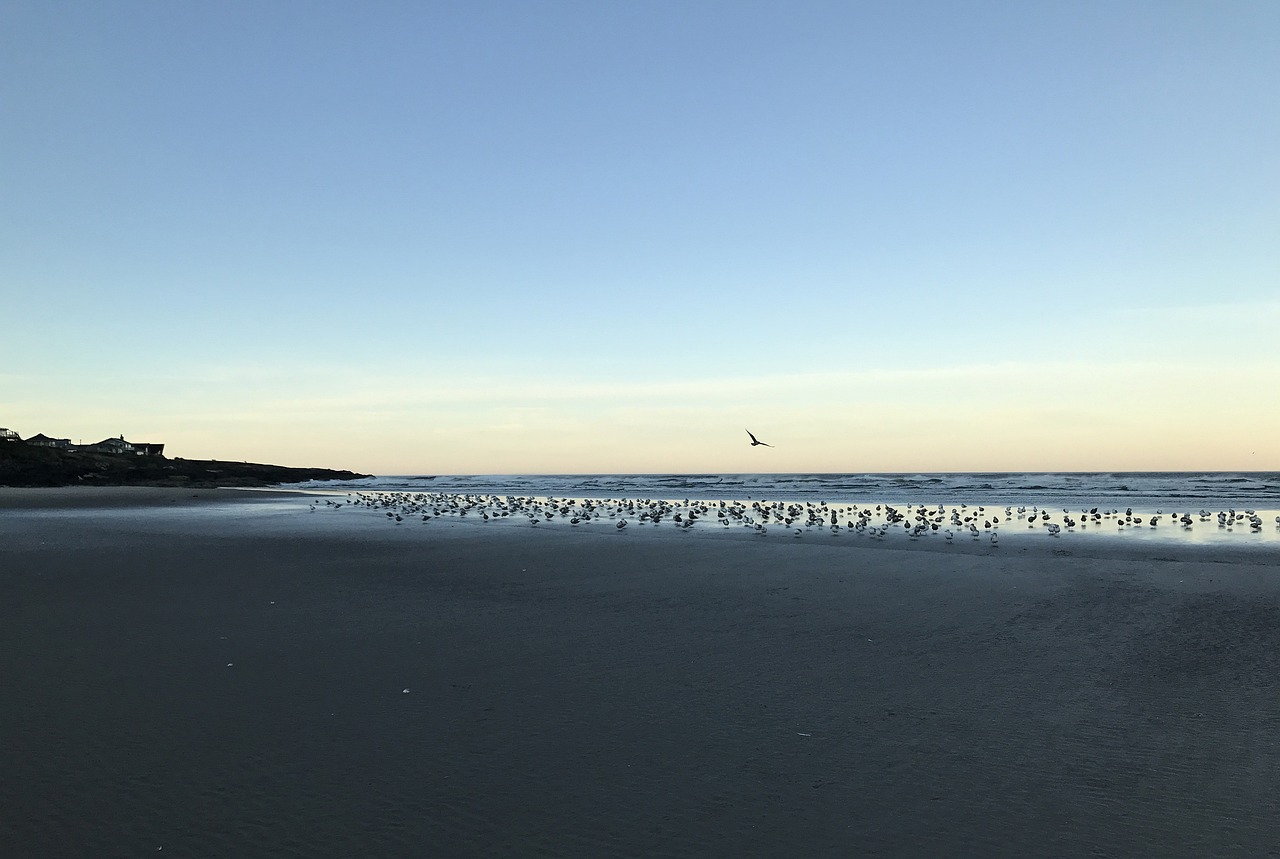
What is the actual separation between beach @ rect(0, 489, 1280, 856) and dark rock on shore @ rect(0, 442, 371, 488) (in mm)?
62472

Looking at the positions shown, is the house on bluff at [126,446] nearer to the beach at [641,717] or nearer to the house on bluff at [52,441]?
the house on bluff at [52,441]

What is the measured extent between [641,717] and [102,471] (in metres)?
78.9

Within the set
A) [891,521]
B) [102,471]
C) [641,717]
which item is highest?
[102,471]

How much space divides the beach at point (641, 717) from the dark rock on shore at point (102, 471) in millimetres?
62472

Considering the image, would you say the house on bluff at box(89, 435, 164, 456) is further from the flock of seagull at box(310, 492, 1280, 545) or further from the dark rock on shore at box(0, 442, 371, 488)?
the flock of seagull at box(310, 492, 1280, 545)

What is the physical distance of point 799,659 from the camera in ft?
27.4

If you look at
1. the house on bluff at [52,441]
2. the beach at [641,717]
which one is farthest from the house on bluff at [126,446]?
the beach at [641,717]

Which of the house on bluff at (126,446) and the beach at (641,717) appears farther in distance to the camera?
the house on bluff at (126,446)

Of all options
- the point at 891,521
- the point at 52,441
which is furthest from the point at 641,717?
the point at 52,441

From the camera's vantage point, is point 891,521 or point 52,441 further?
point 52,441

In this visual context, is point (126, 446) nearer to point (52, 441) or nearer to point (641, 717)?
point (52, 441)

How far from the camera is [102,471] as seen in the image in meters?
69.8

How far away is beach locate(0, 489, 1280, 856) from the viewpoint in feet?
14.8

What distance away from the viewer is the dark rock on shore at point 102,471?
206ft
